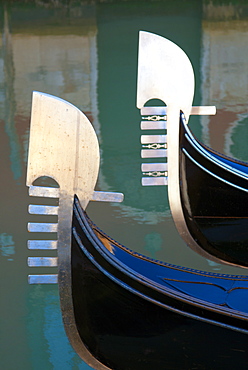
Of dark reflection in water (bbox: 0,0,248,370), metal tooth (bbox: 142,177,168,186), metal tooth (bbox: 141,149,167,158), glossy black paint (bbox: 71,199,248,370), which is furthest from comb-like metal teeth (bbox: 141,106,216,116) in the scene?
dark reflection in water (bbox: 0,0,248,370)

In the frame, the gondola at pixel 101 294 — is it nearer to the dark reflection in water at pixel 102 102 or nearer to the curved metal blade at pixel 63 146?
the curved metal blade at pixel 63 146

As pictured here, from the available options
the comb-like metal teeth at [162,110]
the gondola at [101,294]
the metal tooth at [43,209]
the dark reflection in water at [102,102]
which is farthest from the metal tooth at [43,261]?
the comb-like metal teeth at [162,110]

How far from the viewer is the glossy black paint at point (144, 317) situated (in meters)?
1.65

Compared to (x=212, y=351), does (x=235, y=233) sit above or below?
above

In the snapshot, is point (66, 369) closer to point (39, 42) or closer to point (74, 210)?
point (74, 210)

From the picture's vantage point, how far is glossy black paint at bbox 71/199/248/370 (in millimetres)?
1646

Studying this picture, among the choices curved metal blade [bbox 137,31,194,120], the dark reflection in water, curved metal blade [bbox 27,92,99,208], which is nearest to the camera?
curved metal blade [bbox 27,92,99,208]

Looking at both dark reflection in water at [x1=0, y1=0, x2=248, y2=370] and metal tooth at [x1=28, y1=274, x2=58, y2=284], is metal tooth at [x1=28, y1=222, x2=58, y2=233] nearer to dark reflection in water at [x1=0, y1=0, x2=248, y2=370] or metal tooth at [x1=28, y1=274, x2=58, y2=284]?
metal tooth at [x1=28, y1=274, x2=58, y2=284]

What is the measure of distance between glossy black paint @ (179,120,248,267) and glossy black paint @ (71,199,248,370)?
72 centimetres

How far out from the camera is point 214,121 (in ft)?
17.4

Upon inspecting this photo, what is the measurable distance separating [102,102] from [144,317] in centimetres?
441

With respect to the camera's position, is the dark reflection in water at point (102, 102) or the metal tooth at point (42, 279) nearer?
the metal tooth at point (42, 279)

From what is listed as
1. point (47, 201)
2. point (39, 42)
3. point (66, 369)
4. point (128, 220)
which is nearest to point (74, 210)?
point (66, 369)

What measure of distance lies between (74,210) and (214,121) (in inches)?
148
